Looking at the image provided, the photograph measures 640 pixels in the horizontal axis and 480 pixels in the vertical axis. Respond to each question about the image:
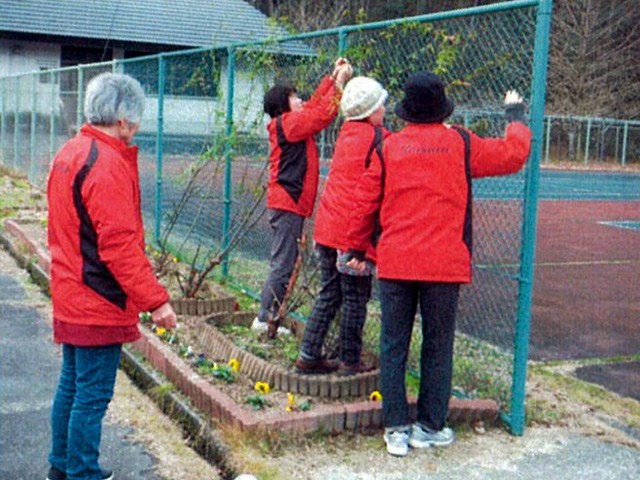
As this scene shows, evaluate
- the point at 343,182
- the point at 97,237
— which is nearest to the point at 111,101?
the point at 97,237

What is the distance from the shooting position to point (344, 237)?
5.39 meters

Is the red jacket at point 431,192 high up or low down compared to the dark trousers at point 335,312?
up

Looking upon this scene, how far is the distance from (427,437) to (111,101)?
236cm

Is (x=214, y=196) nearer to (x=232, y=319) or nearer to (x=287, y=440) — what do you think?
(x=232, y=319)

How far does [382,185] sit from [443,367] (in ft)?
3.21

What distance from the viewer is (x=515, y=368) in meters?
5.12

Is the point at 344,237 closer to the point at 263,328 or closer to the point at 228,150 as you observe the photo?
the point at 263,328

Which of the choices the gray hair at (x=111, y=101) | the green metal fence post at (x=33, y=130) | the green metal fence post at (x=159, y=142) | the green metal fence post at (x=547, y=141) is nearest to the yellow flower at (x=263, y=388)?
the gray hair at (x=111, y=101)

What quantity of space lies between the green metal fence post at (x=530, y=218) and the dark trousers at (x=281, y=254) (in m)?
2.09

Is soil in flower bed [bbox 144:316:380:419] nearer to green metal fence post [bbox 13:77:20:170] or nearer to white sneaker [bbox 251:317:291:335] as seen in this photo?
white sneaker [bbox 251:317:291:335]

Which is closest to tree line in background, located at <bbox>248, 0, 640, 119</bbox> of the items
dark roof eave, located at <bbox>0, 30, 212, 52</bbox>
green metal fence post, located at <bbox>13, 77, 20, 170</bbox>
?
dark roof eave, located at <bbox>0, 30, 212, 52</bbox>

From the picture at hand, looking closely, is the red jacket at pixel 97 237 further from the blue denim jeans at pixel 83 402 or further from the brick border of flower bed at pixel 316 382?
the brick border of flower bed at pixel 316 382

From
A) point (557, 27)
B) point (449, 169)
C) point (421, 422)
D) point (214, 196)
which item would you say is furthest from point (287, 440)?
point (557, 27)

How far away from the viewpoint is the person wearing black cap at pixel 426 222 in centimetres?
458
